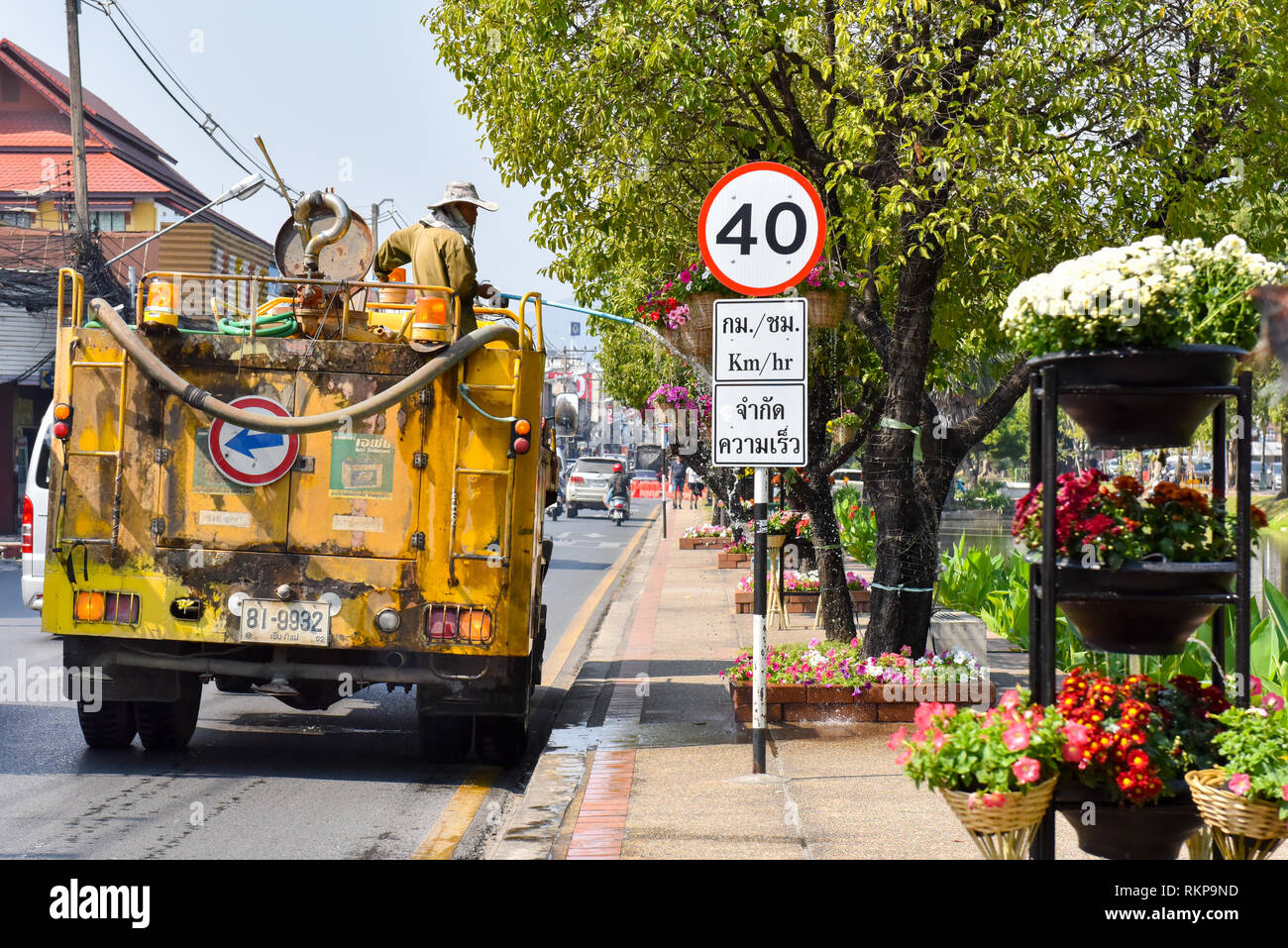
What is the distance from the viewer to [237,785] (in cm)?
798

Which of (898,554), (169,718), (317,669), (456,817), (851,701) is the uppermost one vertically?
(898,554)

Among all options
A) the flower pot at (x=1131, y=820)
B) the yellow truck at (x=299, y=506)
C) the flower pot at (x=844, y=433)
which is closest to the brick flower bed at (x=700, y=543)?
the flower pot at (x=844, y=433)

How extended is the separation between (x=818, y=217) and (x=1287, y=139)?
397cm

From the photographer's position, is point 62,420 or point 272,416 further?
point 62,420

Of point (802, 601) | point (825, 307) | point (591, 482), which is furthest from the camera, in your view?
point (591, 482)

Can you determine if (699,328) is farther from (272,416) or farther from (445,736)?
(272,416)

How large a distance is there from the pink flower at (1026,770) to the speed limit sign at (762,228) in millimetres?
3709

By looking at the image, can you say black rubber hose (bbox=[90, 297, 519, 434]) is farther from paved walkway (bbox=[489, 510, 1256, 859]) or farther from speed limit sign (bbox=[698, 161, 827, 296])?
paved walkway (bbox=[489, 510, 1256, 859])

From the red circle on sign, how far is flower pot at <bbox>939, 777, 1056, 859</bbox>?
468cm

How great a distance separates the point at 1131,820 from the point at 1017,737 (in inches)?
19.9

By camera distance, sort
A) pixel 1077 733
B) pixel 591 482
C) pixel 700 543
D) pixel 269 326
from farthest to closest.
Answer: pixel 591 482 → pixel 700 543 → pixel 269 326 → pixel 1077 733

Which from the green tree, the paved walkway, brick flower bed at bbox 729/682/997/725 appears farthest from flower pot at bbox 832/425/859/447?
brick flower bed at bbox 729/682/997/725

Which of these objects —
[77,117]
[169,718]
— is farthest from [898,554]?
[77,117]
